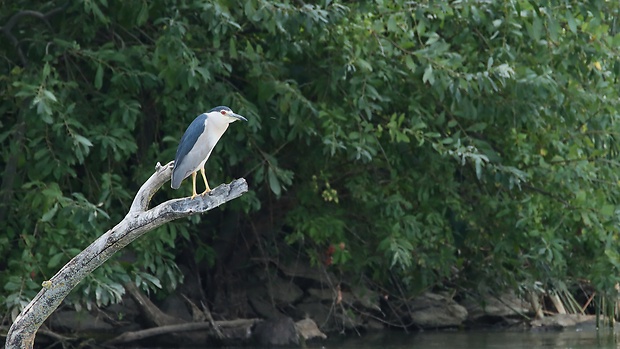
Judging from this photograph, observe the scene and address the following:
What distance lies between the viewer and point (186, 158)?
6.23m

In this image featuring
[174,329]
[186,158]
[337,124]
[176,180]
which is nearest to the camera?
[176,180]

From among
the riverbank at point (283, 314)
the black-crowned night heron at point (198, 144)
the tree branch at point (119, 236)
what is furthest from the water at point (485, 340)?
the tree branch at point (119, 236)

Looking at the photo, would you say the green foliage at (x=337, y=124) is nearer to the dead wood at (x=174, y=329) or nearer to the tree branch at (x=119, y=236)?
the dead wood at (x=174, y=329)

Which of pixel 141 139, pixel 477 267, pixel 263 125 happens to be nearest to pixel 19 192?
pixel 141 139

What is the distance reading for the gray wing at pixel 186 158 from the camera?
612cm

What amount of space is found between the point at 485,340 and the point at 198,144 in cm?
601

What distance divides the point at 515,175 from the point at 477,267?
2.44m

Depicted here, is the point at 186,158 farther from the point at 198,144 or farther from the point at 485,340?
the point at 485,340

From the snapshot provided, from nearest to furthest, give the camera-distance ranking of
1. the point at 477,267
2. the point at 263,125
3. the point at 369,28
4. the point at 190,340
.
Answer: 1. the point at 369,28
2. the point at 263,125
3. the point at 190,340
4. the point at 477,267

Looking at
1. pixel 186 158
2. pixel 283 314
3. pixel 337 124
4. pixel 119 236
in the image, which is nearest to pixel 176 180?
pixel 186 158

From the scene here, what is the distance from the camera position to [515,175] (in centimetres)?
980

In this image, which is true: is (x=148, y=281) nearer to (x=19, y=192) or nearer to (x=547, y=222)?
(x=19, y=192)

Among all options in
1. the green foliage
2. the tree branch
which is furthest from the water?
the tree branch

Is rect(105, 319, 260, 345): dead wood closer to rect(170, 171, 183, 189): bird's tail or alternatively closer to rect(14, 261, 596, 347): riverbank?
rect(14, 261, 596, 347): riverbank
